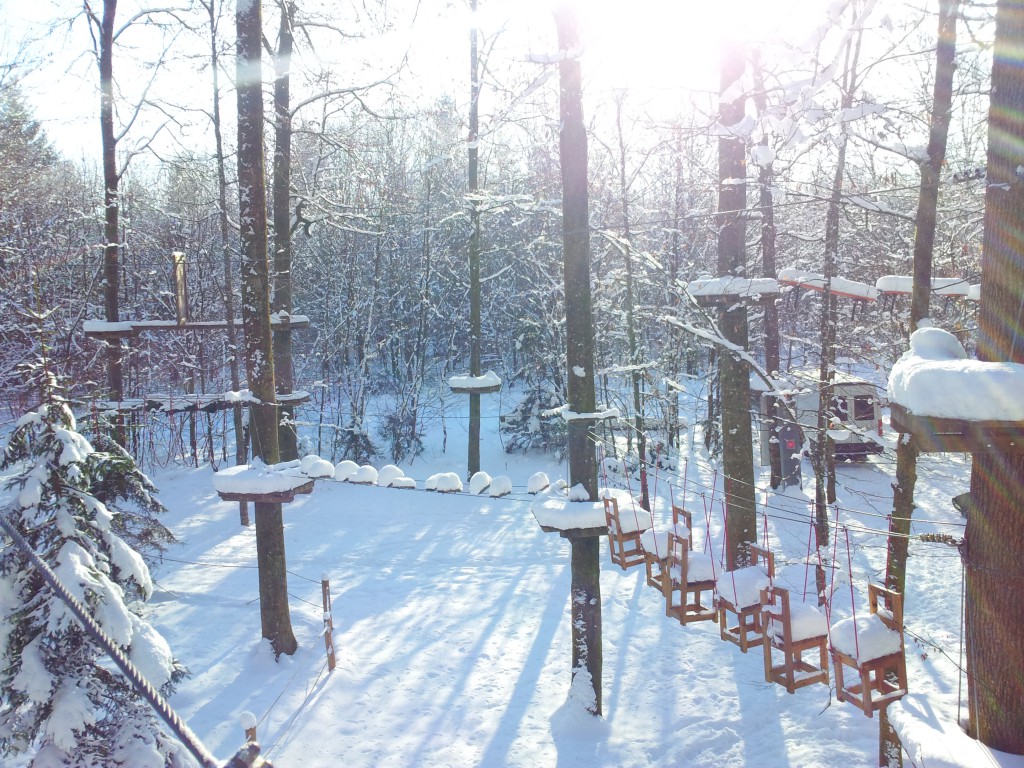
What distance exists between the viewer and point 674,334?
18359 mm

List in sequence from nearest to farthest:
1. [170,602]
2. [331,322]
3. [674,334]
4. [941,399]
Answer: [941,399]
[170,602]
[674,334]
[331,322]

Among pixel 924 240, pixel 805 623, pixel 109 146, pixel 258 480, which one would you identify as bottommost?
pixel 805 623

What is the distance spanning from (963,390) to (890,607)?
87.5 inches

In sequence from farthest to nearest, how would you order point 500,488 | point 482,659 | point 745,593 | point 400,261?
1. point 400,261
2. point 482,659
3. point 500,488
4. point 745,593

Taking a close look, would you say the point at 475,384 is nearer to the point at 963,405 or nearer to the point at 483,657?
the point at 483,657

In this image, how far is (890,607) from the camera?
4.68m

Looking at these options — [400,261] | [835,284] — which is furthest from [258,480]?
[400,261]

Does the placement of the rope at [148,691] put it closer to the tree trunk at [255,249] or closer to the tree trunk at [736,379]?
the tree trunk at [255,249]

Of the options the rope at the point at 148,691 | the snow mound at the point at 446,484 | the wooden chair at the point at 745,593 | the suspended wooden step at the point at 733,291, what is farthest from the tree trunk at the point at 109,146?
the rope at the point at 148,691

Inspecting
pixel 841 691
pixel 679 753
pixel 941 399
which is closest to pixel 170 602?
pixel 679 753

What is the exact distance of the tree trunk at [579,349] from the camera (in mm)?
7699

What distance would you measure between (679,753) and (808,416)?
12.6 metres

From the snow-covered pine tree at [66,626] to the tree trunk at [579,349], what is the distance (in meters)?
4.16

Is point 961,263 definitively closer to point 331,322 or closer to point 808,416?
point 808,416
